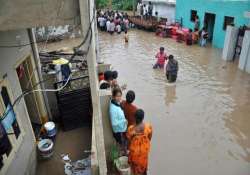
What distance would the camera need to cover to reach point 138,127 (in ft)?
13.2

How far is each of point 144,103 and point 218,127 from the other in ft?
8.99

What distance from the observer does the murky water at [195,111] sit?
5.68m

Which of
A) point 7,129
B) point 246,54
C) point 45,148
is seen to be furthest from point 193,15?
point 7,129

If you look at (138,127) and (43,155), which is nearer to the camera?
(138,127)

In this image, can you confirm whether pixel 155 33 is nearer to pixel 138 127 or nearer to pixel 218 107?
pixel 218 107

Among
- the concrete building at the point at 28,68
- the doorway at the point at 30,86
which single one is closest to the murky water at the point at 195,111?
the concrete building at the point at 28,68

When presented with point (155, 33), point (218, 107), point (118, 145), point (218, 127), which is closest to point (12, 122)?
point (118, 145)

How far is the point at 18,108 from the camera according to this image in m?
4.97

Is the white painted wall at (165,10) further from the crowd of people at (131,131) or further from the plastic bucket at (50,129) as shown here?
the crowd of people at (131,131)

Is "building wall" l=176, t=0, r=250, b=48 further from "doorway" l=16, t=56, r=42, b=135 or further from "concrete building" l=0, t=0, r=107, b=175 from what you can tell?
"doorway" l=16, t=56, r=42, b=135

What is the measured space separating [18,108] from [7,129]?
2.48 ft

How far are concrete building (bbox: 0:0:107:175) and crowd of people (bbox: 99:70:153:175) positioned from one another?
0.50 metres

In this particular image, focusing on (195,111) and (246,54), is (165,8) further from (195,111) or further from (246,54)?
(195,111)

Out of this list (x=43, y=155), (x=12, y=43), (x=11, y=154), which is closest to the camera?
(x=11, y=154)
